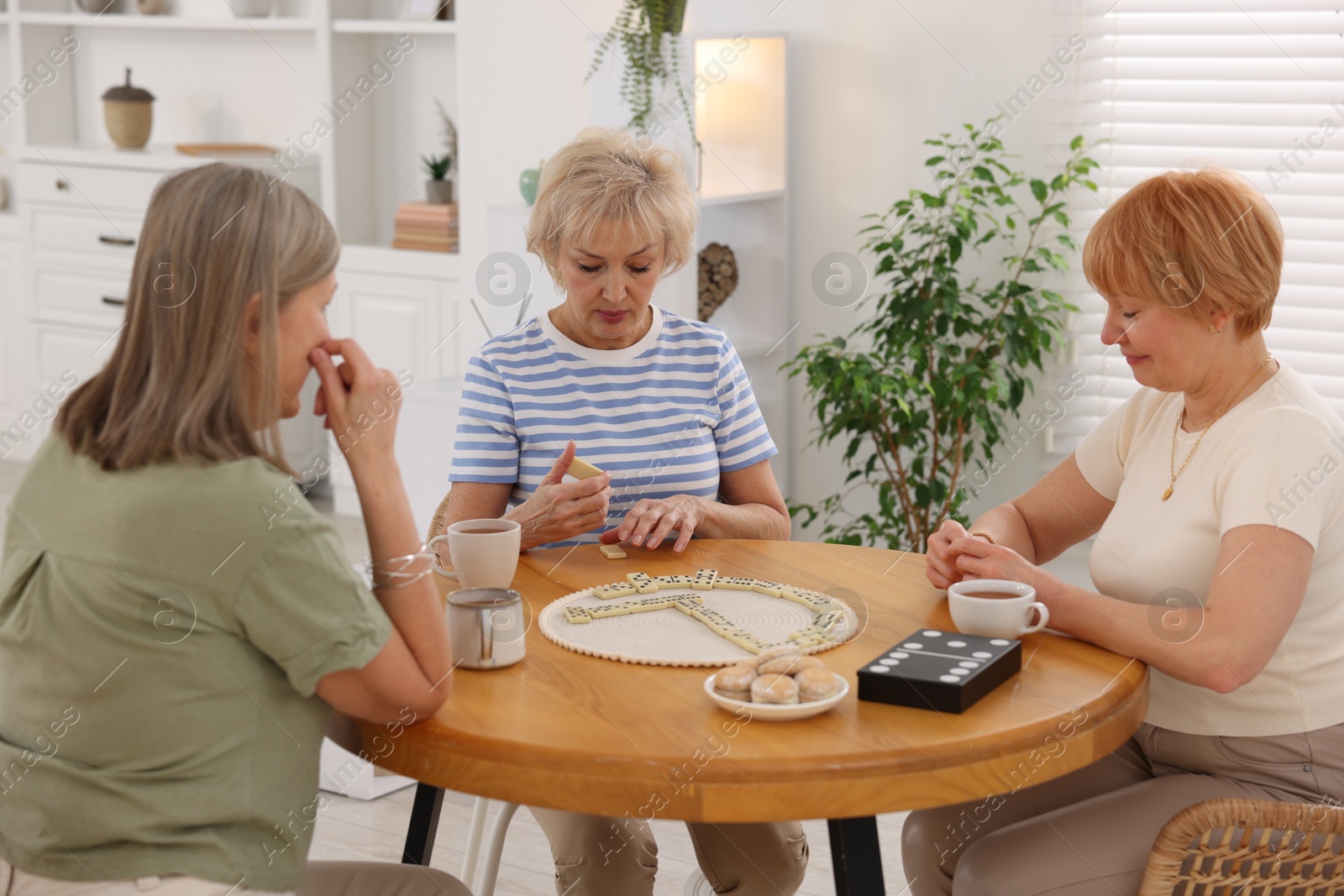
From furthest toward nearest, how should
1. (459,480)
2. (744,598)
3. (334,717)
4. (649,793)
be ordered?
(459,480) < (744,598) < (334,717) < (649,793)

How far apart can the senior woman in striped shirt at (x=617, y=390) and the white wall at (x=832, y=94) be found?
5.72 feet

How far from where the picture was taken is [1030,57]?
11.8 ft

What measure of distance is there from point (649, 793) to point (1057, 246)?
9.09 feet

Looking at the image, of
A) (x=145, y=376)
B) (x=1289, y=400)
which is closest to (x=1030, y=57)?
(x=1289, y=400)

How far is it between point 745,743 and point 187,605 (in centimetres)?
55

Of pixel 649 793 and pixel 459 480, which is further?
pixel 459 480

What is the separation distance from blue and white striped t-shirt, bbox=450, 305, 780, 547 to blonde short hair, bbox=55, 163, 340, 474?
0.81 m

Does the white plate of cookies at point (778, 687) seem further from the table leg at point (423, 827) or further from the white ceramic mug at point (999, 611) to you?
the table leg at point (423, 827)

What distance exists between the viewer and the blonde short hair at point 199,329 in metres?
1.27

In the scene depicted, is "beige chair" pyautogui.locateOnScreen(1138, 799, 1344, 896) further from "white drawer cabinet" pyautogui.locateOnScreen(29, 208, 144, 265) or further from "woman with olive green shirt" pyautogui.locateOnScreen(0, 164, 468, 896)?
"white drawer cabinet" pyautogui.locateOnScreen(29, 208, 144, 265)

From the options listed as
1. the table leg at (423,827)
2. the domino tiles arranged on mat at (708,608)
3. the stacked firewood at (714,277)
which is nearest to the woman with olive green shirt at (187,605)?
the domino tiles arranged on mat at (708,608)

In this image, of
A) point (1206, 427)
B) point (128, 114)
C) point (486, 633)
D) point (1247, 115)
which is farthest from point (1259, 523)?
point (128, 114)

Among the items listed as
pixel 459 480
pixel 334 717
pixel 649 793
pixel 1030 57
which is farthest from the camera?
pixel 1030 57

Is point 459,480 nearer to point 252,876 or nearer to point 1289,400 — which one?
point 252,876
